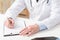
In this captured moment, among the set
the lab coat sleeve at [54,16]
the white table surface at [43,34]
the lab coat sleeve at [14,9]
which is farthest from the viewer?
the lab coat sleeve at [14,9]

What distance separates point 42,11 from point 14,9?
0.25 m

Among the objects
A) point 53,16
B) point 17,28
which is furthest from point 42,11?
point 17,28

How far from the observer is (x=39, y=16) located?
4.39ft

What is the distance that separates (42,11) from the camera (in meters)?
1.30

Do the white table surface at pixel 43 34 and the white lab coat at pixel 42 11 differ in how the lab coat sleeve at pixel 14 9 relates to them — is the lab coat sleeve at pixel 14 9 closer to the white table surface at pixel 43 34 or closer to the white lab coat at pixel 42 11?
the white lab coat at pixel 42 11

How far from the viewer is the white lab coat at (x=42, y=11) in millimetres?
1132

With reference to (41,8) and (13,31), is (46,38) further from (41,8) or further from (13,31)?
(41,8)

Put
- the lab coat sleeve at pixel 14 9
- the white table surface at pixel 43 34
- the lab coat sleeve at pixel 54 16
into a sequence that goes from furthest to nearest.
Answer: the lab coat sleeve at pixel 14 9
the lab coat sleeve at pixel 54 16
the white table surface at pixel 43 34

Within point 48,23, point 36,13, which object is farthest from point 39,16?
point 48,23

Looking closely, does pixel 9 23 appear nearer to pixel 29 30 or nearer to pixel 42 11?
pixel 29 30

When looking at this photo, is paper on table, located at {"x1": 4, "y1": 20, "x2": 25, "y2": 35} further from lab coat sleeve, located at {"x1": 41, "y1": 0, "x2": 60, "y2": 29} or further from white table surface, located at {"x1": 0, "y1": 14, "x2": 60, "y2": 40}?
lab coat sleeve, located at {"x1": 41, "y1": 0, "x2": 60, "y2": 29}

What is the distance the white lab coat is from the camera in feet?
3.71

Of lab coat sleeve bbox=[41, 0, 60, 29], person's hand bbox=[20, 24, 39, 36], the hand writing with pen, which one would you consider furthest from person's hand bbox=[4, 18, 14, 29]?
lab coat sleeve bbox=[41, 0, 60, 29]

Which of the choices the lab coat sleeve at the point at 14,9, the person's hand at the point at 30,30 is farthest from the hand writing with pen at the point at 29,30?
the lab coat sleeve at the point at 14,9
